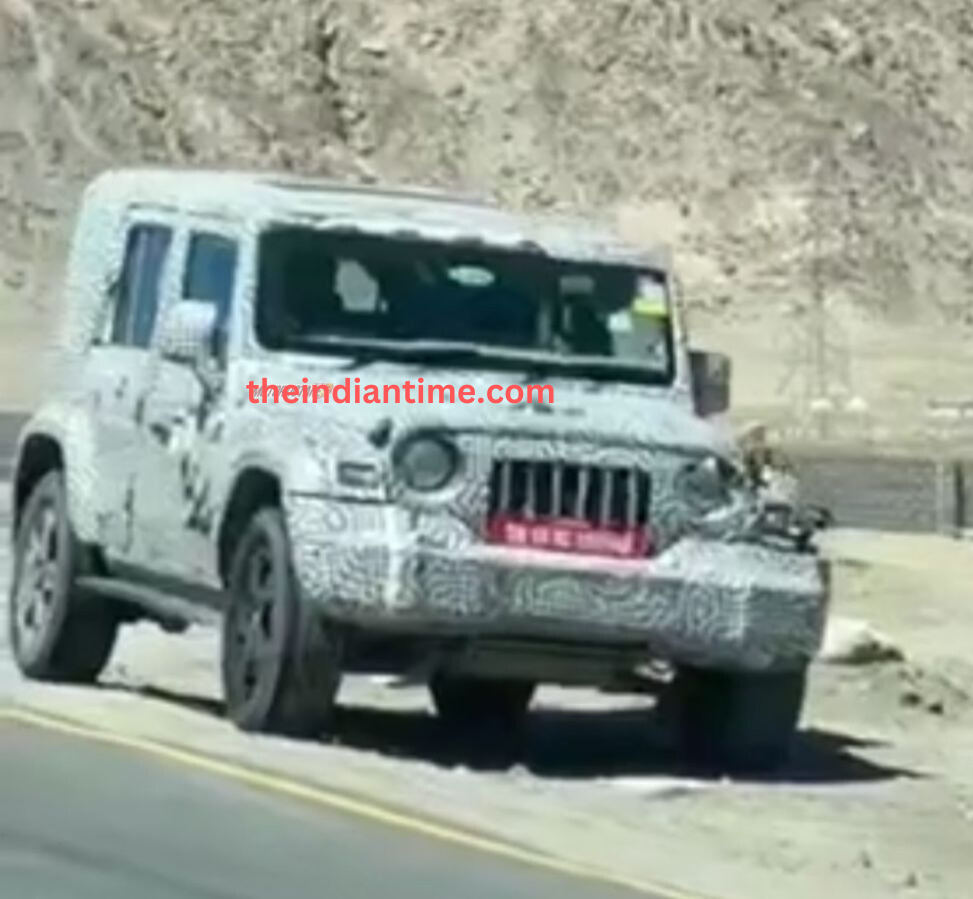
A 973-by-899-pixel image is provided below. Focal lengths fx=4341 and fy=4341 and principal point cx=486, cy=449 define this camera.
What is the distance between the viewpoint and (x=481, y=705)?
732 inches

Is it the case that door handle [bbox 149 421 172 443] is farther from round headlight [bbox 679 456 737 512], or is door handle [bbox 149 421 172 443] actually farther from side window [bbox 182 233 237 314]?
round headlight [bbox 679 456 737 512]

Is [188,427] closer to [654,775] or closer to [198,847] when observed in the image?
[654,775]

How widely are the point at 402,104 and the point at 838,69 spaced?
7.54 meters

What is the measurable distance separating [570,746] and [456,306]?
2068mm

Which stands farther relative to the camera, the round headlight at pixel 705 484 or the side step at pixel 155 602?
the side step at pixel 155 602

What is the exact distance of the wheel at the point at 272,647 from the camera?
1653 cm

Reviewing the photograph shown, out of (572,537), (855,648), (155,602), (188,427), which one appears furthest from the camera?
(855,648)

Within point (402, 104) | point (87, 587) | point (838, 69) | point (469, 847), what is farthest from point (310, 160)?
point (469, 847)

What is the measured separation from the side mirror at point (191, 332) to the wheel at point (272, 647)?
0.84 metres

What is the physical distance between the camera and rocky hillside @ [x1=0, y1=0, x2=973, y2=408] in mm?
68312

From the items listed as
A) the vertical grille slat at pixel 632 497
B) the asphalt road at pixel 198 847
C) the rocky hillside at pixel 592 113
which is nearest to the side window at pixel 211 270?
the vertical grille slat at pixel 632 497

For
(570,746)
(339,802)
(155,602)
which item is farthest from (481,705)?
(339,802)

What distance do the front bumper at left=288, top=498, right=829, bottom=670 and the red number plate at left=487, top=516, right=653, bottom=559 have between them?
47 mm

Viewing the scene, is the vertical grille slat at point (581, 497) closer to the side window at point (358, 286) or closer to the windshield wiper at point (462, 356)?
the windshield wiper at point (462, 356)
